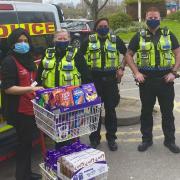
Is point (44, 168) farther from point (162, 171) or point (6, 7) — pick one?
point (6, 7)

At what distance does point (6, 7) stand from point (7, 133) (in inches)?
72.0

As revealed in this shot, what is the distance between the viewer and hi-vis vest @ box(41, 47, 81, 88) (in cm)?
423

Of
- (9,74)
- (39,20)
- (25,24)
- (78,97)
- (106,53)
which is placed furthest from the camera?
(39,20)

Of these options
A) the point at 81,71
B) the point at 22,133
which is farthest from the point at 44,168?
the point at 81,71

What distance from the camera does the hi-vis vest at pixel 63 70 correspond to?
13.9 feet

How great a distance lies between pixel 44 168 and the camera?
392 centimetres

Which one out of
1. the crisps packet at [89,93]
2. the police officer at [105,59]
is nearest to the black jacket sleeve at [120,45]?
the police officer at [105,59]

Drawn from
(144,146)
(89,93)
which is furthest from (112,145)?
(89,93)

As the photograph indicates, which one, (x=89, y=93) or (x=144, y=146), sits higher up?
(x=89, y=93)

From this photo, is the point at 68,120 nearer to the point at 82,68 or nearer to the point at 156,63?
the point at 82,68

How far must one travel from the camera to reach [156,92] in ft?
16.8

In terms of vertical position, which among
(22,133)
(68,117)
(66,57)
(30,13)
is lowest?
(22,133)

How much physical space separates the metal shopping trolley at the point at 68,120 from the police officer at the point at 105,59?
1501mm

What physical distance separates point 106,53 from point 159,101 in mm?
939
